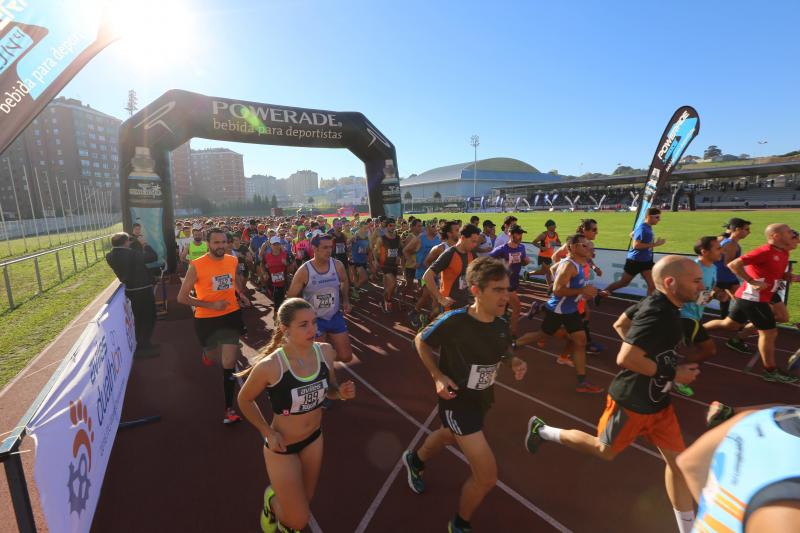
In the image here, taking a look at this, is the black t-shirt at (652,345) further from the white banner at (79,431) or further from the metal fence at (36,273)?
the metal fence at (36,273)

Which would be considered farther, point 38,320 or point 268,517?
point 38,320

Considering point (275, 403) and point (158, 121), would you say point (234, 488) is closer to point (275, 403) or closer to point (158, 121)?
point (275, 403)

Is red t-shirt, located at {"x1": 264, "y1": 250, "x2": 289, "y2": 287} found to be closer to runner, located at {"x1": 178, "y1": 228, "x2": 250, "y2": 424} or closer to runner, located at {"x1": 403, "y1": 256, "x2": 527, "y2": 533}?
runner, located at {"x1": 178, "y1": 228, "x2": 250, "y2": 424}

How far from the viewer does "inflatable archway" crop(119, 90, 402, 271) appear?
12883mm

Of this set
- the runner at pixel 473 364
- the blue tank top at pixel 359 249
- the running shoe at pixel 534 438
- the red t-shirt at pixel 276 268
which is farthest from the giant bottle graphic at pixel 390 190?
the runner at pixel 473 364

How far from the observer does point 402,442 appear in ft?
13.8

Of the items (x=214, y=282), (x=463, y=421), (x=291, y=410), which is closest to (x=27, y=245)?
(x=214, y=282)

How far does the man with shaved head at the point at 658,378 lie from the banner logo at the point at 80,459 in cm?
391

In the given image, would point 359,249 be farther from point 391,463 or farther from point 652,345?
point 652,345

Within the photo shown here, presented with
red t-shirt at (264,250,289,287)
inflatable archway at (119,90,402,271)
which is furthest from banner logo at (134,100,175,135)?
red t-shirt at (264,250,289,287)

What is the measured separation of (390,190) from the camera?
18.5 m

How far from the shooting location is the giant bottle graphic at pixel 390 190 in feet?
60.0

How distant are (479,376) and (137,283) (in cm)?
655

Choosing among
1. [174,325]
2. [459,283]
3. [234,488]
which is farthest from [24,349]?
[459,283]
